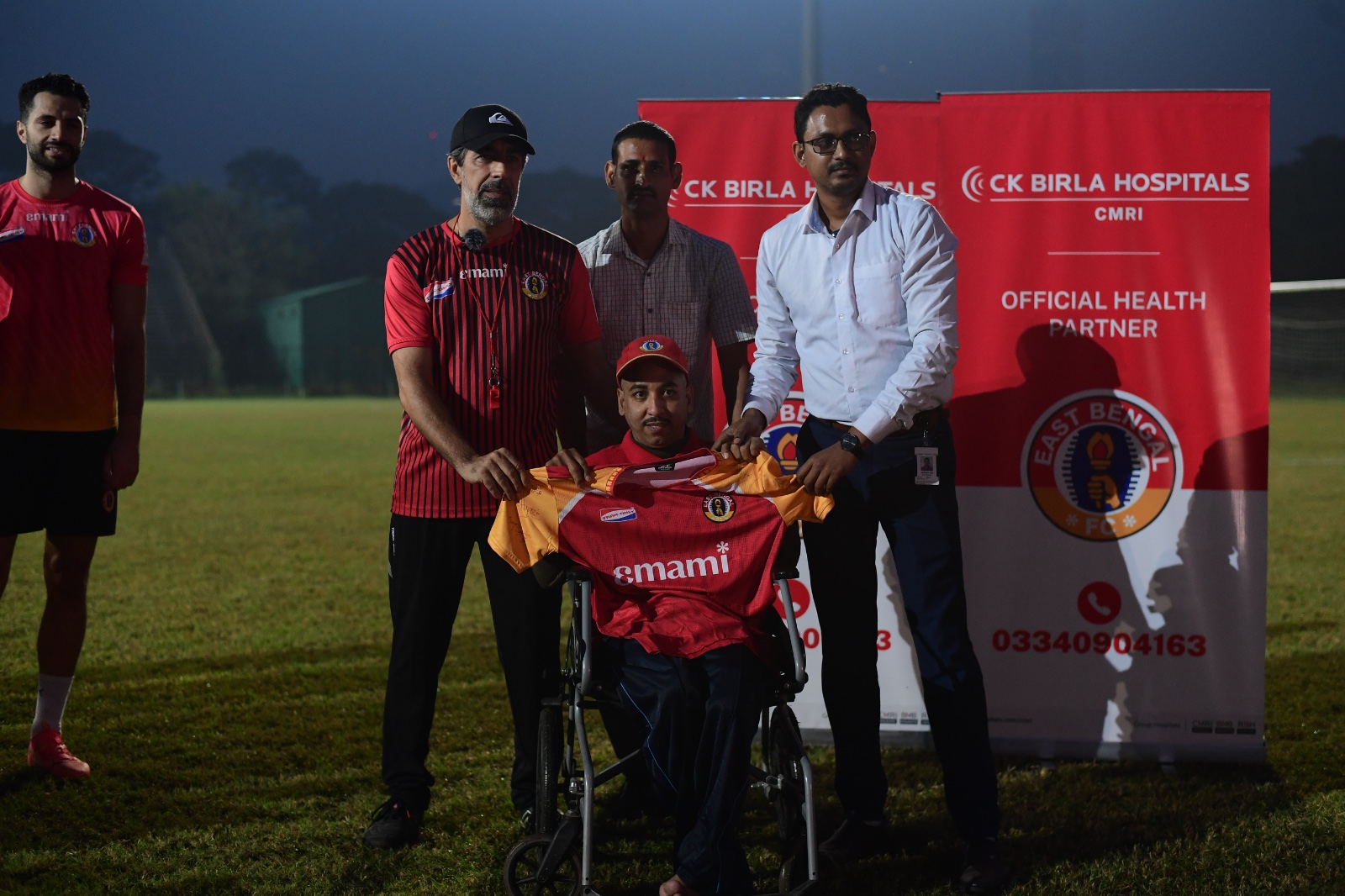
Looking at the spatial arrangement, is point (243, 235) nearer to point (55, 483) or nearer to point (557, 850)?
point (55, 483)

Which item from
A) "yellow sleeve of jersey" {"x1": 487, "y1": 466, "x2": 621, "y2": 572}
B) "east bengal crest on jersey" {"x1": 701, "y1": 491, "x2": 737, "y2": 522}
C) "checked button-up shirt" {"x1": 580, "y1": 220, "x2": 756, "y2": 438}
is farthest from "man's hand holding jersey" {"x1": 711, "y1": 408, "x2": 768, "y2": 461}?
"checked button-up shirt" {"x1": 580, "y1": 220, "x2": 756, "y2": 438}

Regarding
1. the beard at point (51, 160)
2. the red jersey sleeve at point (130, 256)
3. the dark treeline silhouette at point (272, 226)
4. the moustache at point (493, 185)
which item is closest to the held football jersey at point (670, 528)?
the moustache at point (493, 185)

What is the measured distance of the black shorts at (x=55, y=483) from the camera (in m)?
3.79

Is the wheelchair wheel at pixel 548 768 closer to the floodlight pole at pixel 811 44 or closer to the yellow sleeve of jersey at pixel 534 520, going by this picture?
the yellow sleeve of jersey at pixel 534 520

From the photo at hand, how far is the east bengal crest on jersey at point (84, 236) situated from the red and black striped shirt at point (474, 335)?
115 cm

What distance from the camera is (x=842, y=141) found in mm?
3201

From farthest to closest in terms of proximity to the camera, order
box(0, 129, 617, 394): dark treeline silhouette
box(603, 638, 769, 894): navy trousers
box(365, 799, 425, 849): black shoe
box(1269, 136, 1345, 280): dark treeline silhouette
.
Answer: box(0, 129, 617, 394): dark treeline silhouette → box(1269, 136, 1345, 280): dark treeline silhouette → box(365, 799, 425, 849): black shoe → box(603, 638, 769, 894): navy trousers

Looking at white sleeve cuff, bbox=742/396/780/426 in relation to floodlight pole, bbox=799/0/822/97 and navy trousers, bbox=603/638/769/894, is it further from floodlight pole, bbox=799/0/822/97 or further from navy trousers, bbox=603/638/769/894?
floodlight pole, bbox=799/0/822/97

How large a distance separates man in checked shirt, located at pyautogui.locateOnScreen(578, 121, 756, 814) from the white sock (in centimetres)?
193

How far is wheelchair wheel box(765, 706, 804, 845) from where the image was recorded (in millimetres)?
2945

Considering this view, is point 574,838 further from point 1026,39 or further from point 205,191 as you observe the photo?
point 1026,39

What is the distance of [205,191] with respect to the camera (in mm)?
81062

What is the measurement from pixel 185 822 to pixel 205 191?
280 feet

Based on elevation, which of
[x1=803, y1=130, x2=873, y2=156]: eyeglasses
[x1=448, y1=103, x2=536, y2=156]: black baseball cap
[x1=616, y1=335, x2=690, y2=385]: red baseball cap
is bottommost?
[x1=616, y1=335, x2=690, y2=385]: red baseball cap
